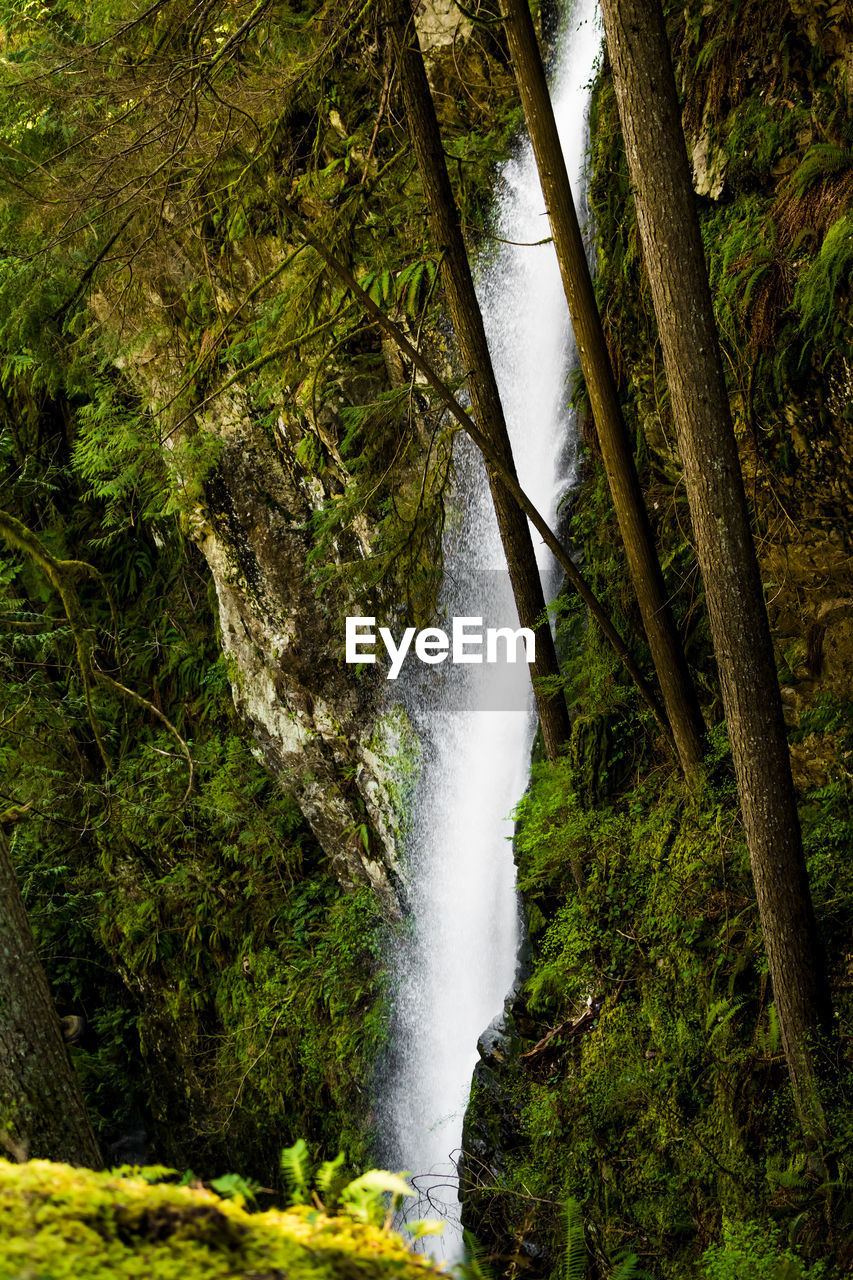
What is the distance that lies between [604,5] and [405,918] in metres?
8.58

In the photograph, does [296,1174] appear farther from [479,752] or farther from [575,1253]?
[479,752]

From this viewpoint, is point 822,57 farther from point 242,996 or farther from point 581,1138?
point 242,996

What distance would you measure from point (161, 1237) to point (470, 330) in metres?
5.85

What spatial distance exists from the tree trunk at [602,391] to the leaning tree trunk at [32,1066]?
12.4ft

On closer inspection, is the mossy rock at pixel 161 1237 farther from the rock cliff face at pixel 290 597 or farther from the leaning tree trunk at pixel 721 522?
the rock cliff face at pixel 290 597

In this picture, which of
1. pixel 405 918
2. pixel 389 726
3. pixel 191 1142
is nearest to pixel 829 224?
pixel 389 726

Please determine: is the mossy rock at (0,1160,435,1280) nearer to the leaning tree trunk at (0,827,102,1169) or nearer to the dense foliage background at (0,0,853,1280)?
the dense foliage background at (0,0,853,1280)

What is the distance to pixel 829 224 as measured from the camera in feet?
15.7

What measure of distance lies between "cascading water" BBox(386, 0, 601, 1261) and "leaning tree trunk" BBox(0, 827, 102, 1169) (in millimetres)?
5212

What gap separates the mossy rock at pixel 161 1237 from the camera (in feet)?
4.30

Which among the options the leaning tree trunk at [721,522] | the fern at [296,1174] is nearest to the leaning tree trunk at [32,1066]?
the fern at [296,1174]

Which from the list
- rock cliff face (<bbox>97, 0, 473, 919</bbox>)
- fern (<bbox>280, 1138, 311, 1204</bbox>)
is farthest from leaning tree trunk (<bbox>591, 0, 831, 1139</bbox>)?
rock cliff face (<bbox>97, 0, 473, 919</bbox>)

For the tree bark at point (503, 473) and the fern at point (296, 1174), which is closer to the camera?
the fern at point (296, 1174)

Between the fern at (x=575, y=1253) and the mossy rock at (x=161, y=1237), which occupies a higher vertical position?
the mossy rock at (x=161, y=1237)
